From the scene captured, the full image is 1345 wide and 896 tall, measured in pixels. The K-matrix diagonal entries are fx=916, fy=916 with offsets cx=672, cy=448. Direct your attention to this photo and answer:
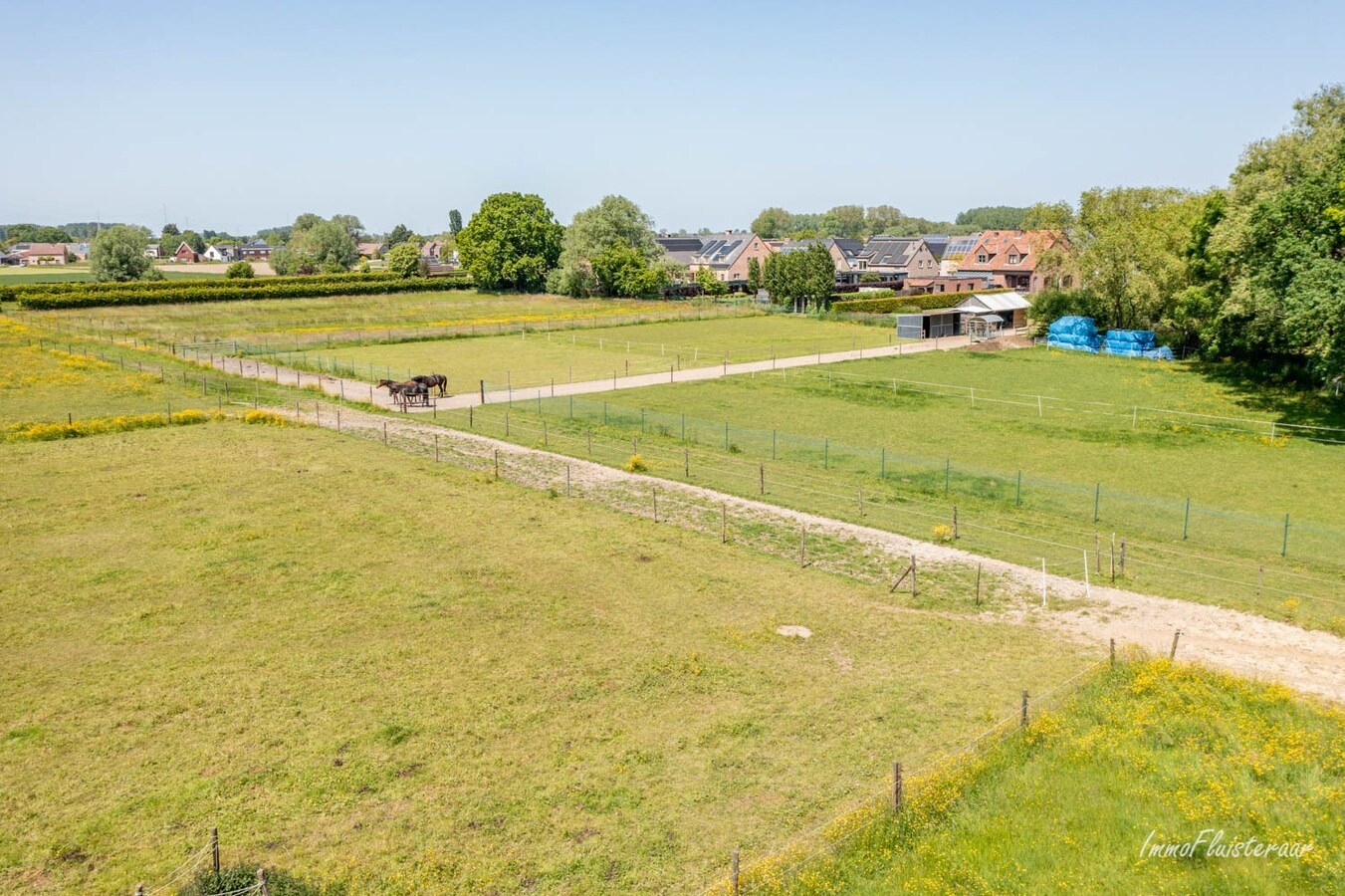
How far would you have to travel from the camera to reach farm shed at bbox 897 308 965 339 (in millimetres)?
78812

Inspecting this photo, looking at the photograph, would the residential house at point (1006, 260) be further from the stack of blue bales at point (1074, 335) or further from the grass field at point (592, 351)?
the stack of blue bales at point (1074, 335)

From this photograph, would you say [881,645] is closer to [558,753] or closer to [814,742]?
[814,742]

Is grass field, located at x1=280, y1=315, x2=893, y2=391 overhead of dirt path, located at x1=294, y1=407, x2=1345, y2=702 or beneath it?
overhead

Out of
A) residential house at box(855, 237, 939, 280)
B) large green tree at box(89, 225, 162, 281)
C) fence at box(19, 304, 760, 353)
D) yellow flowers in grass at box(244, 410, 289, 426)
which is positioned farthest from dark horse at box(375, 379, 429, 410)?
residential house at box(855, 237, 939, 280)

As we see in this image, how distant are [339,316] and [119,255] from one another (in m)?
36.3

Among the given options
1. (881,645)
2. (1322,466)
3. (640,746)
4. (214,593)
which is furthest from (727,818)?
(1322,466)

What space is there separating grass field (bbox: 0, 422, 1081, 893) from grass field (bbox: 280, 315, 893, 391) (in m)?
30.2

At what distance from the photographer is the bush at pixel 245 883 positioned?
1211cm

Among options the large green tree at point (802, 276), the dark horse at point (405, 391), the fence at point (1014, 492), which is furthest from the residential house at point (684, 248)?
the fence at point (1014, 492)

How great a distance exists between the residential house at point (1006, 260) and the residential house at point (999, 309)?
24963 mm

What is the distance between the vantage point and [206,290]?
9712 cm

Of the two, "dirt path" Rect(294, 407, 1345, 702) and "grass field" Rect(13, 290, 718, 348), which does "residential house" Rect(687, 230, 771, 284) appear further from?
"dirt path" Rect(294, 407, 1345, 702)

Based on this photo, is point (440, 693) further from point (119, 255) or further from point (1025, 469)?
→ point (119, 255)

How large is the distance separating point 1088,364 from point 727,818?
58.7 meters
